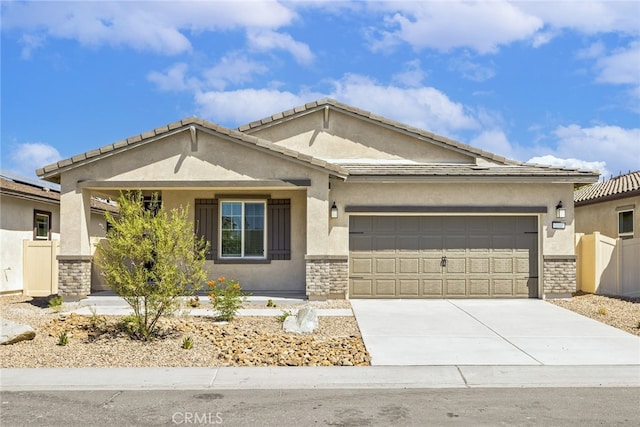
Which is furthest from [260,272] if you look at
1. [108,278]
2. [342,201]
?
[108,278]

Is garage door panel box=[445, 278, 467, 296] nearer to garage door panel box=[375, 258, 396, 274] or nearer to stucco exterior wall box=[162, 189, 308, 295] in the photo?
garage door panel box=[375, 258, 396, 274]

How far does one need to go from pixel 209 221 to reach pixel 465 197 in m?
6.98

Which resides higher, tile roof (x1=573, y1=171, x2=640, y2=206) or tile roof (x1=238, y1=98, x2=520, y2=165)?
tile roof (x1=238, y1=98, x2=520, y2=165)

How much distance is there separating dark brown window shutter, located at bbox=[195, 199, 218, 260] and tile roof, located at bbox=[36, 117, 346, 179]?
8.32 feet

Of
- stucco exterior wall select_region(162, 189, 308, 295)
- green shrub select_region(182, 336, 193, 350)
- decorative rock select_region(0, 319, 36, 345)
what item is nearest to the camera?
green shrub select_region(182, 336, 193, 350)

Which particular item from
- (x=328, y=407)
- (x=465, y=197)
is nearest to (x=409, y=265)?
(x=465, y=197)

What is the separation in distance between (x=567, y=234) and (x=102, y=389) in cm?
1247

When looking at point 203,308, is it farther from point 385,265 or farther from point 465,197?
point 465,197

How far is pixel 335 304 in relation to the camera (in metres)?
14.4

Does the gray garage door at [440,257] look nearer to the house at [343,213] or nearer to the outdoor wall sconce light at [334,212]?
the house at [343,213]

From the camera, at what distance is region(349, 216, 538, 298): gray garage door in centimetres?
1549

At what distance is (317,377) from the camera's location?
8031mm

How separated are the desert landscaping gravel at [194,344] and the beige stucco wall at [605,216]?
6.53m

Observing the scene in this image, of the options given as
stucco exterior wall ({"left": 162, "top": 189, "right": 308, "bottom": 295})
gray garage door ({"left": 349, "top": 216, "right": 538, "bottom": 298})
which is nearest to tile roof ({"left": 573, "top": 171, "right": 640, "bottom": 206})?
gray garage door ({"left": 349, "top": 216, "right": 538, "bottom": 298})
